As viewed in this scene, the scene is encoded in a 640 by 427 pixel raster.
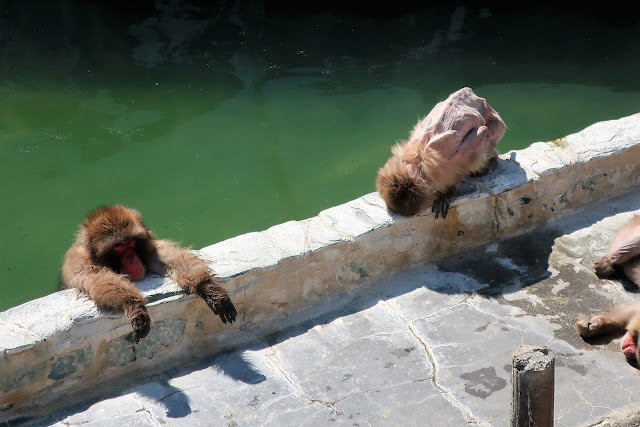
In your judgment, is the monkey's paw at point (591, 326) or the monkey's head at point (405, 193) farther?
the monkey's head at point (405, 193)

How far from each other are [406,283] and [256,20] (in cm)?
889

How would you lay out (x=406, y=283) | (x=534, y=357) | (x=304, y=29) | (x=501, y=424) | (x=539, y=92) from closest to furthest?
(x=534, y=357) < (x=501, y=424) < (x=406, y=283) < (x=539, y=92) < (x=304, y=29)

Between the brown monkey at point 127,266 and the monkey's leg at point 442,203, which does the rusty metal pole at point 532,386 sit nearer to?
the brown monkey at point 127,266

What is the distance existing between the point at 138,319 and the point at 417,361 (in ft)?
6.05

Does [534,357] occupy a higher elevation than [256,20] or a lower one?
lower

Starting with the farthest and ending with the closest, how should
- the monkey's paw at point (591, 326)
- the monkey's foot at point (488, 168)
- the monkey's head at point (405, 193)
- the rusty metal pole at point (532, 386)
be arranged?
the monkey's foot at point (488, 168), the monkey's head at point (405, 193), the monkey's paw at point (591, 326), the rusty metal pole at point (532, 386)

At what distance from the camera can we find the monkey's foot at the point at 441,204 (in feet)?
20.5

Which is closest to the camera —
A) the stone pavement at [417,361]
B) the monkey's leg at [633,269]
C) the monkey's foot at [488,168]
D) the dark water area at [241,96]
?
the stone pavement at [417,361]

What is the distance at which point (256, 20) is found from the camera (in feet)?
45.5

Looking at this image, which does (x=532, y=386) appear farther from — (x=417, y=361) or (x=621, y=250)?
(x=621, y=250)

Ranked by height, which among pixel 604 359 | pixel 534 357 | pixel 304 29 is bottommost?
pixel 604 359

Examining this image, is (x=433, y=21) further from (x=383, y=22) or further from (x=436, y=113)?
(x=436, y=113)

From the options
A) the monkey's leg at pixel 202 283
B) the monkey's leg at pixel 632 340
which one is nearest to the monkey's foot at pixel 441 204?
the monkey's leg at pixel 632 340

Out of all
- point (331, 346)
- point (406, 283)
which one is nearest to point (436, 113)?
point (406, 283)
